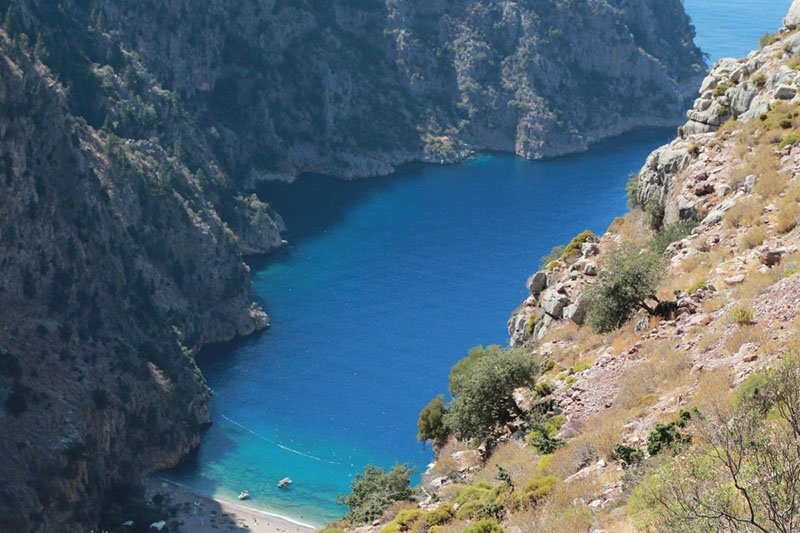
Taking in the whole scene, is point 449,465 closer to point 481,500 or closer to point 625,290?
point 625,290

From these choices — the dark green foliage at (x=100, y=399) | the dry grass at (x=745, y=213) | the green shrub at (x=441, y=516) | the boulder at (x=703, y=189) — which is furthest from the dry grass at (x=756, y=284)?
the dark green foliage at (x=100, y=399)

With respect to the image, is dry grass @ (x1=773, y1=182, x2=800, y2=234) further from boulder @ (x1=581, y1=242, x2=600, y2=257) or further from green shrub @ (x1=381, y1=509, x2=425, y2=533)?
green shrub @ (x1=381, y1=509, x2=425, y2=533)

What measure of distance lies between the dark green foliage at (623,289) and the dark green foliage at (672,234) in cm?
336

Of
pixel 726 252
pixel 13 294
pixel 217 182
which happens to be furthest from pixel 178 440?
pixel 726 252

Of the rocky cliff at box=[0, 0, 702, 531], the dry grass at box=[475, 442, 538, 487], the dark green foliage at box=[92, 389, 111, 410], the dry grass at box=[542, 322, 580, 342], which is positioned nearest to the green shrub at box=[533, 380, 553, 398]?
the dry grass at box=[475, 442, 538, 487]

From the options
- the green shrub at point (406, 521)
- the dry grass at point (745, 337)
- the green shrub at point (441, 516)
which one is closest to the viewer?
the dry grass at point (745, 337)

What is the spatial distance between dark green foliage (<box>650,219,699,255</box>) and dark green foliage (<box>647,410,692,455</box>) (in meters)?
19.5

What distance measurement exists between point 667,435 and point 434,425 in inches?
1086

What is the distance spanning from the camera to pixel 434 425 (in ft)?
183

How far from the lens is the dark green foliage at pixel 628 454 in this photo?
96.9 ft

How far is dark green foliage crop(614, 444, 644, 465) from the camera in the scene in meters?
29.5

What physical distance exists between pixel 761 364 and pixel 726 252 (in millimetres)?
12873

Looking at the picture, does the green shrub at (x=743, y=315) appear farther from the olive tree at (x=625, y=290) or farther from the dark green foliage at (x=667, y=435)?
the olive tree at (x=625, y=290)

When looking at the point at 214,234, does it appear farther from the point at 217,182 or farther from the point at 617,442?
the point at 617,442
